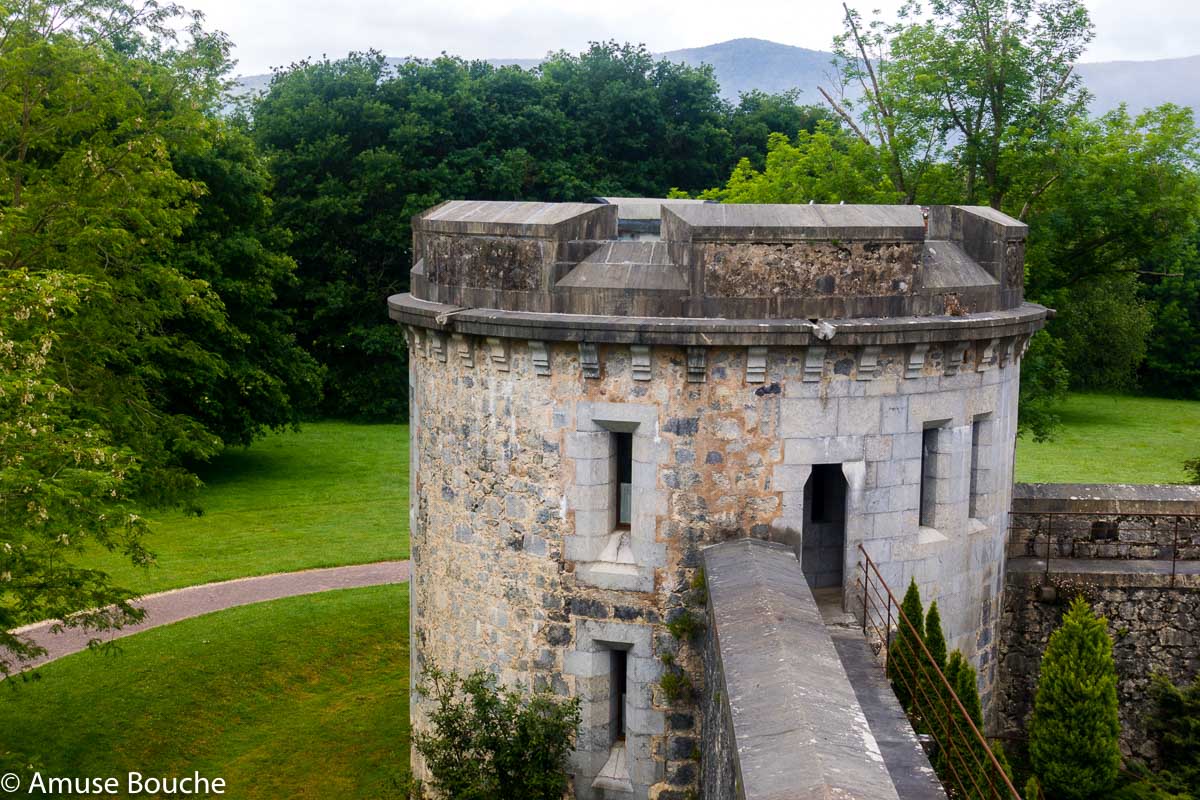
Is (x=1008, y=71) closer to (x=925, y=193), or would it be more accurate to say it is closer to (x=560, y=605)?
(x=925, y=193)

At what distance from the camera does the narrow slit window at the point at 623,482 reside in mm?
12750

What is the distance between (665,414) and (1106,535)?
7742mm

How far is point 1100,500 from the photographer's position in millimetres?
16891

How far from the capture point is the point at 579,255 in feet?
41.2

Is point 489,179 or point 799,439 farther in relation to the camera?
point 489,179

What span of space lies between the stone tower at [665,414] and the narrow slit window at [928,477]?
2 centimetres

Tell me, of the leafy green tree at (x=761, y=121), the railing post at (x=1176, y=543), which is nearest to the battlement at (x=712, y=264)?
the railing post at (x=1176, y=543)

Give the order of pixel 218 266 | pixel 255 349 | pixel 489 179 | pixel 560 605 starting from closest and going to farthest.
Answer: pixel 560 605, pixel 218 266, pixel 255 349, pixel 489 179

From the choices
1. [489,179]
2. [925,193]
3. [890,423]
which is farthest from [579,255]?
[489,179]

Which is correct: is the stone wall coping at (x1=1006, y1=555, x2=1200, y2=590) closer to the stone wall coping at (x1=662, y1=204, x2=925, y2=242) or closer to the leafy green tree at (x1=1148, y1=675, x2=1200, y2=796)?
the leafy green tree at (x1=1148, y1=675, x2=1200, y2=796)

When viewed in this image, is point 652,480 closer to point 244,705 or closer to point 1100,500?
point 1100,500

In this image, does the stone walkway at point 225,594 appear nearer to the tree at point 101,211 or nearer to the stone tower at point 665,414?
the tree at point 101,211

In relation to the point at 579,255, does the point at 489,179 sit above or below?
above

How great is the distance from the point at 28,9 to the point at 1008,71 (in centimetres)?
2031
